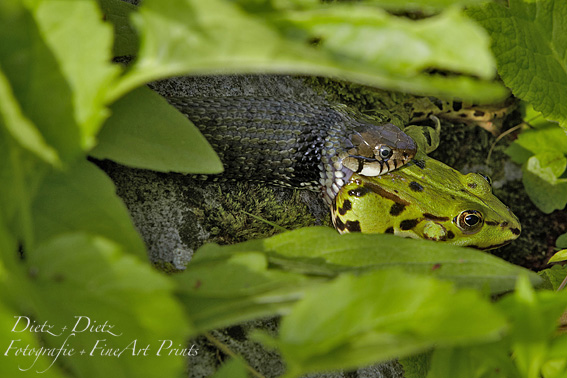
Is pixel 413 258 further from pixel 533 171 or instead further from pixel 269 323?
pixel 533 171

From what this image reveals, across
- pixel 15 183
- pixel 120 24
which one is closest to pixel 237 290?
pixel 15 183

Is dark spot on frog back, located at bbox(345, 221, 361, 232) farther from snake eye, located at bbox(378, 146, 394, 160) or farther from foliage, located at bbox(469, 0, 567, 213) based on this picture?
foliage, located at bbox(469, 0, 567, 213)

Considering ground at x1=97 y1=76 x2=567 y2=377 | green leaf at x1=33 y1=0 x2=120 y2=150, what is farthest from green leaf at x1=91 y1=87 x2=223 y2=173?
ground at x1=97 y1=76 x2=567 y2=377

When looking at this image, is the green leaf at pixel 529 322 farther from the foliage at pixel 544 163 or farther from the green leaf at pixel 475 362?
the foliage at pixel 544 163

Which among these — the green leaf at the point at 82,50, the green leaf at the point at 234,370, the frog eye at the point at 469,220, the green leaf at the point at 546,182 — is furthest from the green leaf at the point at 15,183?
the green leaf at the point at 546,182

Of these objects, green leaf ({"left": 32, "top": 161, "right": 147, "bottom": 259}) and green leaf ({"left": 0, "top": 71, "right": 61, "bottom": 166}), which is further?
green leaf ({"left": 32, "top": 161, "right": 147, "bottom": 259})

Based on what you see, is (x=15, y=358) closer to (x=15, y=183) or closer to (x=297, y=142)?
(x=15, y=183)
